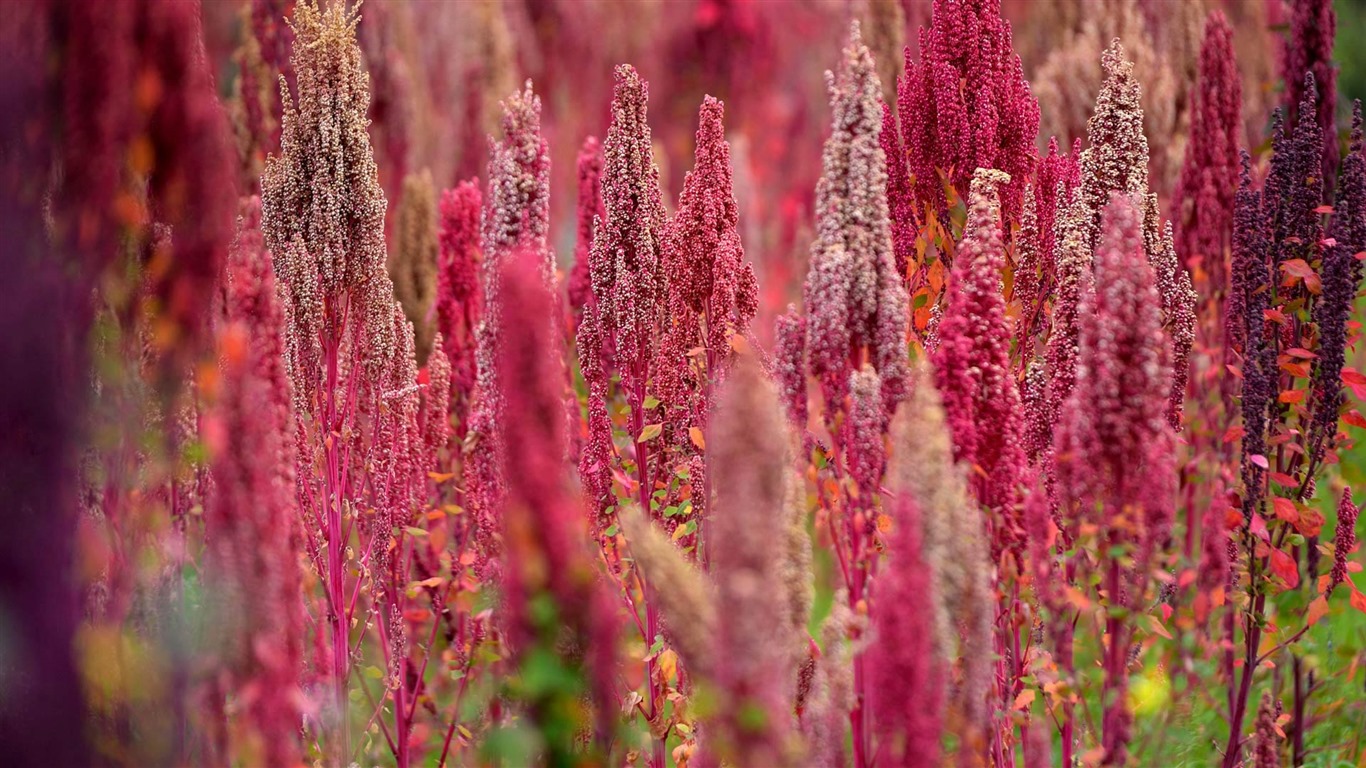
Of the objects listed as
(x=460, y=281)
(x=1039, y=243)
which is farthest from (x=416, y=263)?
(x=1039, y=243)

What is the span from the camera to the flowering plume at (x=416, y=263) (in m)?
5.22

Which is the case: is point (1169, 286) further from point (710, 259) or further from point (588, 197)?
point (588, 197)

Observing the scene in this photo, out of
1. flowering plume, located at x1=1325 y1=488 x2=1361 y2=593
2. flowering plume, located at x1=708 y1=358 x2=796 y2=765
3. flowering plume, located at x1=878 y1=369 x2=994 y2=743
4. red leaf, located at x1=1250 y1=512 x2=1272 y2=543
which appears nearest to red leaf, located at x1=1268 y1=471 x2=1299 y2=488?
red leaf, located at x1=1250 y1=512 x2=1272 y2=543

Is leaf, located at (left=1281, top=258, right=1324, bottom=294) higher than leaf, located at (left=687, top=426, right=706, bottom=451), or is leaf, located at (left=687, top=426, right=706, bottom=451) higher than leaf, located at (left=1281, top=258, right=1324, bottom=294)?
leaf, located at (left=1281, top=258, right=1324, bottom=294)

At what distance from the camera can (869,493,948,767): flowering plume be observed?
1631 millimetres

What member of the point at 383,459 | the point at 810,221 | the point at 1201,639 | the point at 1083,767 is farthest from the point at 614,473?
the point at 810,221

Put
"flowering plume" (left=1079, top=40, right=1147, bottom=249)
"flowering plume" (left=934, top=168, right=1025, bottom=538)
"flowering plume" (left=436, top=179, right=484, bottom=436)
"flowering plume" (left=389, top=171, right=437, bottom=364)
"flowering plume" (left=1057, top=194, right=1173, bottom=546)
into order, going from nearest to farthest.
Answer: "flowering plume" (left=1057, top=194, right=1173, bottom=546) → "flowering plume" (left=934, top=168, right=1025, bottom=538) → "flowering plume" (left=1079, top=40, right=1147, bottom=249) → "flowering plume" (left=436, top=179, right=484, bottom=436) → "flowering plume" (left=389, top=171, right=437, bottom=364)

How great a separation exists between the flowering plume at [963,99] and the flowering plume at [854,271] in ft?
2.77

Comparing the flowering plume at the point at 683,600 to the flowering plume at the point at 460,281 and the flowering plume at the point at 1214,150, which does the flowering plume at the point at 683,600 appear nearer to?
the flowering plume at the point at 460,281

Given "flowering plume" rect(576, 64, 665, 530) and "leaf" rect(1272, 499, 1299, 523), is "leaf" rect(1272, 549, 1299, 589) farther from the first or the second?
"flowering plume" rect(576, 64, 665, 530)

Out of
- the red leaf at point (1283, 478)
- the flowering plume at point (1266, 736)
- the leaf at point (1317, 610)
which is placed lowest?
the flowering plume at point (1266, 736)

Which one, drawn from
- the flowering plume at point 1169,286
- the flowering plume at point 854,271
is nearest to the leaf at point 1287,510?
the flowering plume at point 1169,286

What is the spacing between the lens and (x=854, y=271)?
241 cm

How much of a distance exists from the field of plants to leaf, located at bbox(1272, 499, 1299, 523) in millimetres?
12
